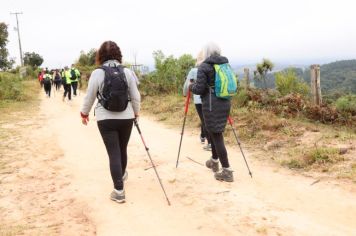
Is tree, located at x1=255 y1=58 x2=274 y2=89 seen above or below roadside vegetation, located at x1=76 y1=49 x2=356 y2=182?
above

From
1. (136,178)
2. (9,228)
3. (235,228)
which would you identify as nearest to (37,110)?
(136,178)

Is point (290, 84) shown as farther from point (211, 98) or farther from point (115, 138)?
point (115, 138)

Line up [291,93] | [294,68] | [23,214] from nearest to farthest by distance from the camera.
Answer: [23,214], [291,93], [294,68]

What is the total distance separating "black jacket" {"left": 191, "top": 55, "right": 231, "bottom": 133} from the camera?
5586 millimetres

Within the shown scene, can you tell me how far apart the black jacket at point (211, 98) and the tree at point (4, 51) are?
42224 mm

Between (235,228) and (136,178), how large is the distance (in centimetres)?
231

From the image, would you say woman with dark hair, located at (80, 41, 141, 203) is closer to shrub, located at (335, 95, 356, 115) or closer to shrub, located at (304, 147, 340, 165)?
shrub, located at (304, 147, 340, 165)

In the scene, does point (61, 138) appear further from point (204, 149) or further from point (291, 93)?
point (291, 93)

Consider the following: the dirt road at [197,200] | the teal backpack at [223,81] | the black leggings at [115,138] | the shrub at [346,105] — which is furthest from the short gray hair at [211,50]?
the shrub at [346,105]

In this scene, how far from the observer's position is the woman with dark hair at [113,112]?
4961 millimetres

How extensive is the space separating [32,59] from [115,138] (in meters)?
65.8

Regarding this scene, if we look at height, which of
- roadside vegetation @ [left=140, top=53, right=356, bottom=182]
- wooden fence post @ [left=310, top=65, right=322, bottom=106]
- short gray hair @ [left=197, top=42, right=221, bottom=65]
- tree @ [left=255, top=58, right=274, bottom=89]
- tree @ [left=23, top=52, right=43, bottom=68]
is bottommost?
roadside vegetation @ [left=140, top=53, right=356, bottom=182]

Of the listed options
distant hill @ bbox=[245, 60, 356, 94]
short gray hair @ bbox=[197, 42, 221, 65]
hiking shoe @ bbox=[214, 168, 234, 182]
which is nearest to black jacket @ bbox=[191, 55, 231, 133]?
short gray hair @ bbox=[197, 42, 221, 65]

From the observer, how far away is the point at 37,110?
15.8 metres
